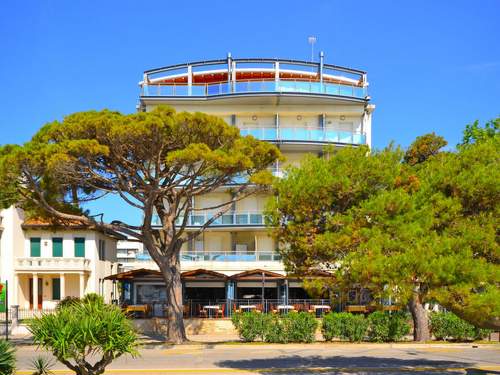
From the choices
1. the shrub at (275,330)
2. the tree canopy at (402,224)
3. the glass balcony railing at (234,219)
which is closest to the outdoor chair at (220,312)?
the glass balcony railing at (234,219)

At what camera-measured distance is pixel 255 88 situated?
136 ft

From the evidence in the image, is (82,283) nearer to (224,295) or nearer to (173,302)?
(224,295)

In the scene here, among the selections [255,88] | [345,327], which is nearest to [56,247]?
[255,88]

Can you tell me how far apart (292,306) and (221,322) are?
148 inches

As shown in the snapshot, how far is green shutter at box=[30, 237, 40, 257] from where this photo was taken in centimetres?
4362

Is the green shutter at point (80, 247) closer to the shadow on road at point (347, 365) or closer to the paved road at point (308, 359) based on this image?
the paved road at point (308, 359)

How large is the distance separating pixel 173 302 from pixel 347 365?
31.8 feet

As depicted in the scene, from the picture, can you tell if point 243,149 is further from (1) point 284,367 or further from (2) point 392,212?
(2) point 392,212

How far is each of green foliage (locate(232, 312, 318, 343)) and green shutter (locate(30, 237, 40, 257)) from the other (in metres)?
21.2

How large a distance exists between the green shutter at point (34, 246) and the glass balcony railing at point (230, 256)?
10012 millimetres

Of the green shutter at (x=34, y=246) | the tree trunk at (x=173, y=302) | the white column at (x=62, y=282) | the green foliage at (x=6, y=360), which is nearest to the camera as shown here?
the green foliage at (x=6, y=360)

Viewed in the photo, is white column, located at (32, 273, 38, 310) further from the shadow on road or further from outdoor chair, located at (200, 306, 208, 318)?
the shadow on road

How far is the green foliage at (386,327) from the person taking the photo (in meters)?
27.4

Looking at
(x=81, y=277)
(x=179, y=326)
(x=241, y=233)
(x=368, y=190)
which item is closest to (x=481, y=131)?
(x=241, y=233)
